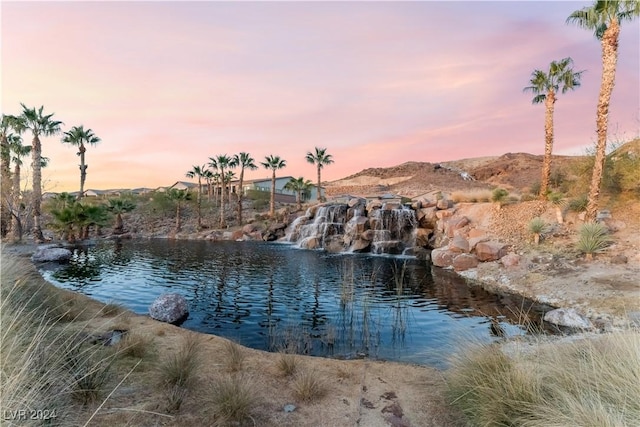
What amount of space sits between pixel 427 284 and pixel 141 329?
12089 millimetres

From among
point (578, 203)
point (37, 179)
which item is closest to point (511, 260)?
point (578, 203)

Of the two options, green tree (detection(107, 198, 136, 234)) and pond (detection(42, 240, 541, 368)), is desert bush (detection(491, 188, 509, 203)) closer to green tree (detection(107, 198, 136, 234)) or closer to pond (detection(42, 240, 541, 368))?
pond (detection(42, 240, 541, 368))

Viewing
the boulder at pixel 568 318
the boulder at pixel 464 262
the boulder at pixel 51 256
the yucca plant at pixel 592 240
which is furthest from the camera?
the boulder at pixel 51 256

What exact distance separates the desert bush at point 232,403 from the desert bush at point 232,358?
1359 millimetres

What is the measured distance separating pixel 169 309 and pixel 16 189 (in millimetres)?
25074

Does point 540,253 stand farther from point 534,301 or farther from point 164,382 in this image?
point 164,382

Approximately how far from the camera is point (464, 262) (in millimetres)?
18297

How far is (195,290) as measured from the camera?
14211 mm

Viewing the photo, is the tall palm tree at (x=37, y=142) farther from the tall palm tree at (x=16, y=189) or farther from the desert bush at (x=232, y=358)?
the desert bush at (x=232, y=358)

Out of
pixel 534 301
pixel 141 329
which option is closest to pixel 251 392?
pixel 141 329

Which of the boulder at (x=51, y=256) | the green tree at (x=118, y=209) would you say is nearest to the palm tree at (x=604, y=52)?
the boulder at (x=51, y=256)

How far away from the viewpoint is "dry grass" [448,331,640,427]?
11.1 feet

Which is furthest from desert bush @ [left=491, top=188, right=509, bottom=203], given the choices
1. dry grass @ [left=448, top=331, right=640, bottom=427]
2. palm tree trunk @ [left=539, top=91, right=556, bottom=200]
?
dry grass @ [left=448, top=331, right=640, bottom=427]

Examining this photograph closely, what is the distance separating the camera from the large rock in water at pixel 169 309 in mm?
10031
